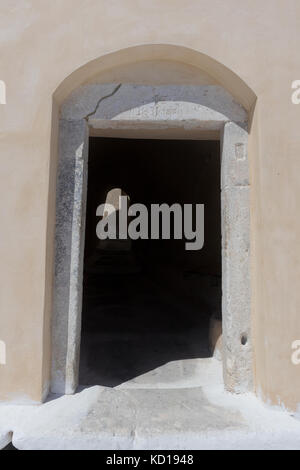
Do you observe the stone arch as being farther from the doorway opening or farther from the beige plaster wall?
the doorway opening

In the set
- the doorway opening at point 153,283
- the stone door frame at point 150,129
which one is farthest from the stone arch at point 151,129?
the doorway opening at point 153,283

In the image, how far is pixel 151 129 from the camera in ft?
8.50

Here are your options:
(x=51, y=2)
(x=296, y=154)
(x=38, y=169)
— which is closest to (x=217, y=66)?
(x=296, y=154)

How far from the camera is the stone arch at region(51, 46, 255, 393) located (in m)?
2.36

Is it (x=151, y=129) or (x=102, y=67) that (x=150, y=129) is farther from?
(x=102, y=67)

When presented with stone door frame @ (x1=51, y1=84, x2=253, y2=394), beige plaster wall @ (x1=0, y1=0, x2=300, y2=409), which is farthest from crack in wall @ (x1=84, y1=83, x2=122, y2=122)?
beige plaster wall @ (x1=0, y1=0, x2=300, y2=409)

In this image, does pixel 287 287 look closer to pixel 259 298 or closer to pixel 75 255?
pixel 259 298

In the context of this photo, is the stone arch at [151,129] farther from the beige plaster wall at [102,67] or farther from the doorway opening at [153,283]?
the doorway opening at [153,283]

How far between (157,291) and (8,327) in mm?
4638

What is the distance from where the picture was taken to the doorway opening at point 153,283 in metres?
3.19

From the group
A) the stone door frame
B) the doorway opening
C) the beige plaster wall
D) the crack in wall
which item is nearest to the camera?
the beige plaster wall

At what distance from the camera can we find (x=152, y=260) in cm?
834

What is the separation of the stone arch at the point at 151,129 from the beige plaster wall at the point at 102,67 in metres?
0.06

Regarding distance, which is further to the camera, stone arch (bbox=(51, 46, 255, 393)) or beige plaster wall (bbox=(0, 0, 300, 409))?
stone arch (bbox=(51, 46, 255, 393))
